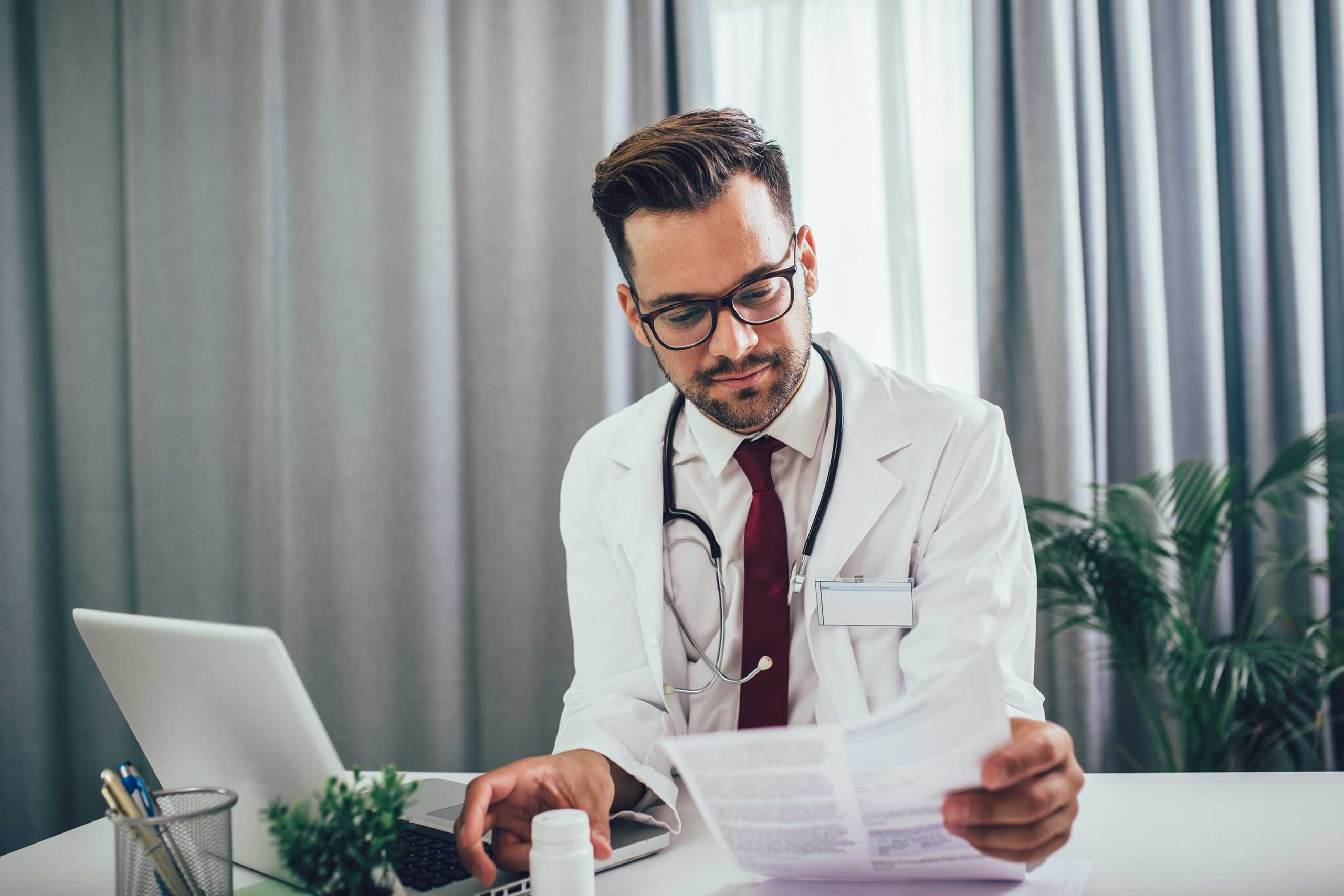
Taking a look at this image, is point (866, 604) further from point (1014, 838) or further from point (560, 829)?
point (560, 829)

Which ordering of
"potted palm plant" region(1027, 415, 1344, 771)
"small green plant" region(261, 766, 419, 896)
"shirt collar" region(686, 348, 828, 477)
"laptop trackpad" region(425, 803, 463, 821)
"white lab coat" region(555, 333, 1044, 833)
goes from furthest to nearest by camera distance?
"potted palm plant" region(1027, 415, 1344, 771) < "shirt collar" region(686, 348, 828, 477) < "white lab coat" region(555, 333, 1044, 833) < "laptop trackpad" region(425, 803, 463, 821) < "small green plant" region(261, 766, 419, 896)

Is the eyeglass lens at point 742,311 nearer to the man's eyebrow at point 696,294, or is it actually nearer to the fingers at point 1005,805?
the man's eyebrow at point 696,294

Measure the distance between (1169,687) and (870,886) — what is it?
4.87 ft

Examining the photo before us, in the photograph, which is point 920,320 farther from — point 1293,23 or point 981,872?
point 981,872

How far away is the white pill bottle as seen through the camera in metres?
0.80

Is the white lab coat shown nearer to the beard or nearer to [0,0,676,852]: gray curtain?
the beard

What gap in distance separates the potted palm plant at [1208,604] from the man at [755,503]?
2.61 feet

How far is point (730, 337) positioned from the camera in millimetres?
1367

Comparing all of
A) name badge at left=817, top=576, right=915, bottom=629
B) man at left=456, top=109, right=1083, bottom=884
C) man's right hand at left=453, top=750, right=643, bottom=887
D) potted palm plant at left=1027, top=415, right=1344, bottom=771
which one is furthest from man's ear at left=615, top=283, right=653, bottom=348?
potted palm plant at left=1027, top=415, right=1344, bottom=771

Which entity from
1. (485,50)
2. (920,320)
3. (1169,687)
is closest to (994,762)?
(1169,687)

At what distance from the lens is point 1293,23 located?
2.30 m

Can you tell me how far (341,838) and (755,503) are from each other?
82 cm

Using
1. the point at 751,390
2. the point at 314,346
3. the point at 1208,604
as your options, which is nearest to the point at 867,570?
the point at 751,390

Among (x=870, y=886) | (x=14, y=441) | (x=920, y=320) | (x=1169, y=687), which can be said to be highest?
(x=920, y=320)
